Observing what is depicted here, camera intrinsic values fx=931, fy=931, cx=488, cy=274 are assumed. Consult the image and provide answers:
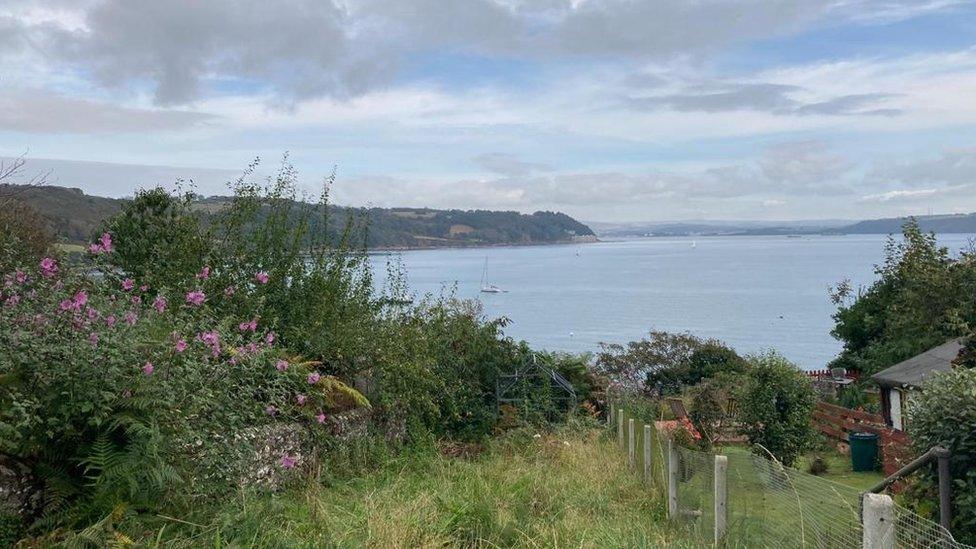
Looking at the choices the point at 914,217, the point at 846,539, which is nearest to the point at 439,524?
the point at 846,539

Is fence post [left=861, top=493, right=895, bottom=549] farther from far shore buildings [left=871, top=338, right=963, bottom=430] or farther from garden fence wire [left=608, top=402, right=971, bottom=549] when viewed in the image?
far shore buildings [left=871, top=338, right=963, bottom=430]

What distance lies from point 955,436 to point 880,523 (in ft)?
11.8

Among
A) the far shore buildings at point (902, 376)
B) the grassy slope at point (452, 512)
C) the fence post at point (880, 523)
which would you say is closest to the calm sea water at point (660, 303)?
the grassy slope at point (452, 512)

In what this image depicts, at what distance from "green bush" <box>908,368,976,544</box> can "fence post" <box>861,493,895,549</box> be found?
9.74ft

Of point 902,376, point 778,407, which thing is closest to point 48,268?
point 778,407

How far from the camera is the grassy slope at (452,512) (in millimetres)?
6254

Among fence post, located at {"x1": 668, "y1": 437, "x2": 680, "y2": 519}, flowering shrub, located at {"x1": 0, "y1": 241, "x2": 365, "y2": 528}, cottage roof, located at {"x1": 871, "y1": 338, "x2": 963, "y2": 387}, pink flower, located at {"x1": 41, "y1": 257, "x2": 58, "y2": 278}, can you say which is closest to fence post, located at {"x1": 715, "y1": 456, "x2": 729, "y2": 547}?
fence post, located at {"x1": 668, "y1": 437, "x2": 680, "y2": 519}

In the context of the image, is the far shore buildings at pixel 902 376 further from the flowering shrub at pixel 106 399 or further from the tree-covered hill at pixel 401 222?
the flowering shrub at pixel 106 399

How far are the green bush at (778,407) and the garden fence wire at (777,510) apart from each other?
704cm

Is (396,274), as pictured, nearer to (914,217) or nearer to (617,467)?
(617,467)

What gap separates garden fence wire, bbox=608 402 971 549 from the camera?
18.0 ft

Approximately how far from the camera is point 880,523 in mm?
4594

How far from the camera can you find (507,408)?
54.6 ft

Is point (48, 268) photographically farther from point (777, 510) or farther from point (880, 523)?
point (880, 523)
